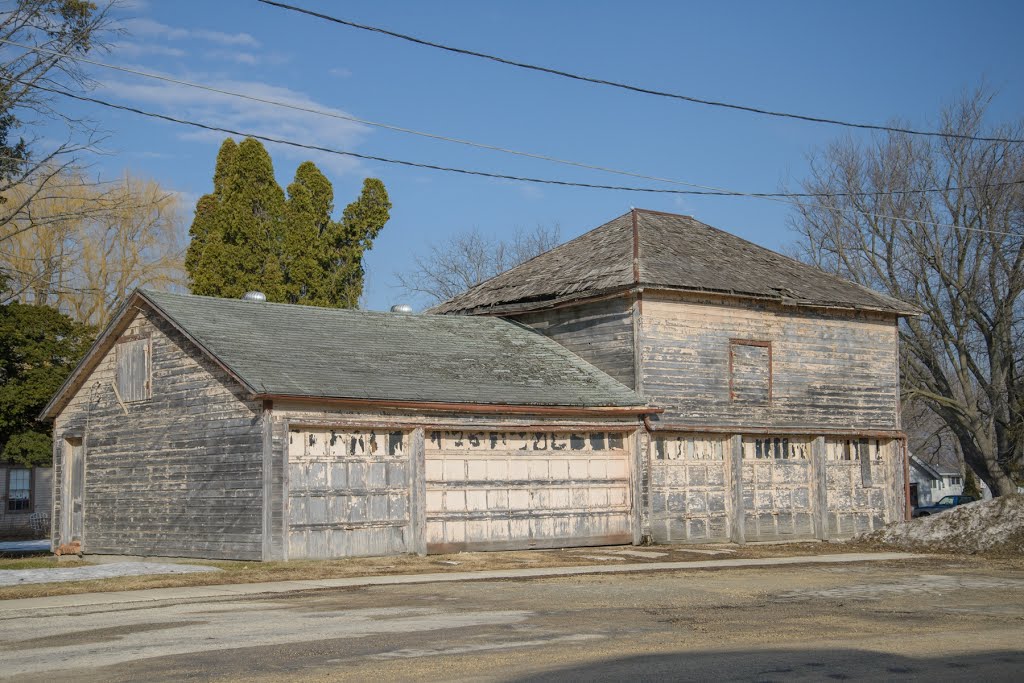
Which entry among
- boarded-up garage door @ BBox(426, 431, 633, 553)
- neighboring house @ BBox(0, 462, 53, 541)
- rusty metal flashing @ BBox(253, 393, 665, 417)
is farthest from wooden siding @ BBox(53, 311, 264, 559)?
neighboring house @ BBox(0, 462, 53, 541)

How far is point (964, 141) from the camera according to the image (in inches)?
1752

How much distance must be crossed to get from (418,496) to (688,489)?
7183 mm

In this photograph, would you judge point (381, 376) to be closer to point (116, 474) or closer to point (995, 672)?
point (116, 474)

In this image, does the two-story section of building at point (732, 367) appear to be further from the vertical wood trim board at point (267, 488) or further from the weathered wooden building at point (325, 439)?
the vertical wood trim board at point (267, 488)

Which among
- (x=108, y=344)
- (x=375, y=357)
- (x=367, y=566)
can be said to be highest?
(x=108, y=344)

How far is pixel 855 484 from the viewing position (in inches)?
1170

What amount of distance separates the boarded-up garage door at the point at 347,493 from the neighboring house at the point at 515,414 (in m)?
0.04

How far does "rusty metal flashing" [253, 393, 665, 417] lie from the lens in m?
20.9

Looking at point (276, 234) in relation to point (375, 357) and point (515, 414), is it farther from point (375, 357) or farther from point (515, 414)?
point (515, 414)

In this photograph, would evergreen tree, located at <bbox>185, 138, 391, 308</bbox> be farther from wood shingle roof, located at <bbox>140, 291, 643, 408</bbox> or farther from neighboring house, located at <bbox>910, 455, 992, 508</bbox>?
neighboring house, located at <bbox>910, 455, 992, 508</bbox>

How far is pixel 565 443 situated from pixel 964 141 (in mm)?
27050

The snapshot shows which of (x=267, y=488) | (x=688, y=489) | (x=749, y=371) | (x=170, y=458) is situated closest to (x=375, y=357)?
(x=267, y=488)

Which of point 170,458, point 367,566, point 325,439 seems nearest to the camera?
point 367,566

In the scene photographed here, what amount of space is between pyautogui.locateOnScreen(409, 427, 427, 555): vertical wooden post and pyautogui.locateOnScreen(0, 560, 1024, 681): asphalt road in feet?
17.9
